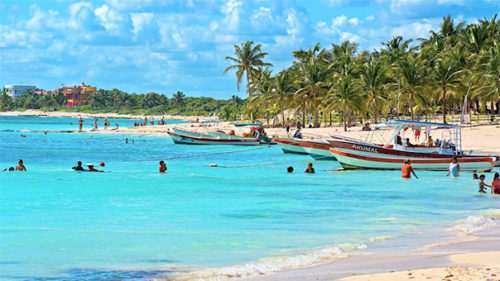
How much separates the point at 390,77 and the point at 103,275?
57.8 meters

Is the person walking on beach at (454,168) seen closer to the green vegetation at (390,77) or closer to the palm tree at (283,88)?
the green vegetation at (390,77)

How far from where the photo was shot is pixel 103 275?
12.0 metres

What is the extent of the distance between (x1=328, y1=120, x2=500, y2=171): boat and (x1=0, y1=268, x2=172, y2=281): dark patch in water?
20.0 m

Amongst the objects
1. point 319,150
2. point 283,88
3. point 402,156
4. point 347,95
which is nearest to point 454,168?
point 402,156

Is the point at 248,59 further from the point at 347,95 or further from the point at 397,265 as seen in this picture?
the point at 397,265

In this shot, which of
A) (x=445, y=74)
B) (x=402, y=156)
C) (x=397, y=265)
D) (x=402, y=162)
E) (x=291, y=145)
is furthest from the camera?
(x=445, y=74)

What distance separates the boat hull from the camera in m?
29.7

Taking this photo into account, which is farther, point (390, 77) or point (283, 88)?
point (283, 88)

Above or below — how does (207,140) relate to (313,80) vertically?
below

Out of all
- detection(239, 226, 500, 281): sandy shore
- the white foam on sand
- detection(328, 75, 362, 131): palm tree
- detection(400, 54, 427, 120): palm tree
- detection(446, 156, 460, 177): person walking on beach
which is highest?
detection(400, 54, 427, 120): palm tree

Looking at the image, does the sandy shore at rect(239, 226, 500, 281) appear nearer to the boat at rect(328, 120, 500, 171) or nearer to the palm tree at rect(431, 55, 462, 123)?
the boat at rect(328, 120, 500, 171)

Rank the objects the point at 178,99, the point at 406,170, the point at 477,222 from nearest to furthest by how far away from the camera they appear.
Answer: the point at 477,222 < the point at 406,170 < the point at 178,99

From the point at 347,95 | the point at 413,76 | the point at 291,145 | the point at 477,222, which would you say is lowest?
the point at 477,222

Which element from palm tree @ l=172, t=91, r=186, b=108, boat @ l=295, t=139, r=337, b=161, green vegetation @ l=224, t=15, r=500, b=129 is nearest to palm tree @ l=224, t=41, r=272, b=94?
green vegetation @ l=224, t=15, r=500, b=129
